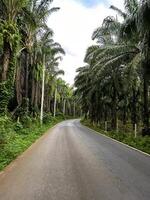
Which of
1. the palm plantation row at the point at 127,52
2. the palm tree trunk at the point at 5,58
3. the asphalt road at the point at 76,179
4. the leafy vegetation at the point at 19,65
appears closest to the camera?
the asphalt road at the point at 76,179

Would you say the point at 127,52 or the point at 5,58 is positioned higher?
the point at 127,52

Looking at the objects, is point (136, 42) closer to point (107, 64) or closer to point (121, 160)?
point (107, 64)

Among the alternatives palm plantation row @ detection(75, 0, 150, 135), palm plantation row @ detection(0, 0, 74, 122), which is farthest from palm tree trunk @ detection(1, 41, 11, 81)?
palm plantation row @ detection(75, 0, 150, 135)

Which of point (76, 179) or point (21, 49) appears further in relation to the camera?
point (21, 49)

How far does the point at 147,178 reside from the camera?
940 centimetres

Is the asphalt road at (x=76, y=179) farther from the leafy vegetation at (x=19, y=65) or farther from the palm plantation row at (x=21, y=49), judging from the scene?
the palm plantation row at (x=21, y=49)

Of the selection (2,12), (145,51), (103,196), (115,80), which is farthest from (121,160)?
(115,80)

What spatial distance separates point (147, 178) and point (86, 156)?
5019 millimetres

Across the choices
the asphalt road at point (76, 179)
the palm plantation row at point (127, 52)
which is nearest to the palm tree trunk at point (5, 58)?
the palm plantation row at point (127, 52)

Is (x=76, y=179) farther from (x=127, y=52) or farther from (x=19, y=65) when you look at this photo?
(x=19, y=65)

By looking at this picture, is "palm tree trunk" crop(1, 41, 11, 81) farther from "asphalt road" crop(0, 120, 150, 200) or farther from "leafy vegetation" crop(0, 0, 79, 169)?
"asphalt road" crop(0, 120, 150, 200)

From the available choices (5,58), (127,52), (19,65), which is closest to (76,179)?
(5,58)

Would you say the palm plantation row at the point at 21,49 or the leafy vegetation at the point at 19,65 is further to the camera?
the palm plantation row at the point at 21,49

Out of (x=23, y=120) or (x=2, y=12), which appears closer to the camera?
(x=2, y=12)
